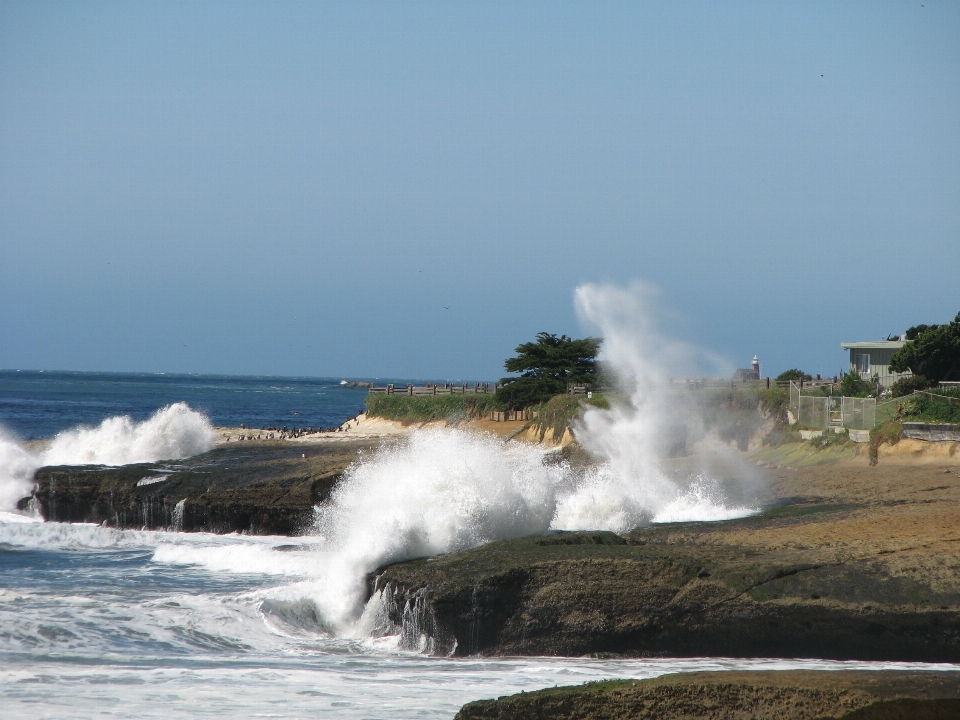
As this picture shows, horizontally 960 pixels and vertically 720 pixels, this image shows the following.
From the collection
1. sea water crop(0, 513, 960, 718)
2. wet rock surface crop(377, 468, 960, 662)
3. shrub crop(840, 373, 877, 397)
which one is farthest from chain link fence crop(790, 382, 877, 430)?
sea water crop(0, 513, 960, 718)

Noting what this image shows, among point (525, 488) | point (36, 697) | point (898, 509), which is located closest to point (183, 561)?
point (525, 488)

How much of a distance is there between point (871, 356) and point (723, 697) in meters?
43.7

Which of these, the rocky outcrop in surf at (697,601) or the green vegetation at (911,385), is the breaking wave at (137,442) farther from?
the rocky outcrop in surf at (697,601)

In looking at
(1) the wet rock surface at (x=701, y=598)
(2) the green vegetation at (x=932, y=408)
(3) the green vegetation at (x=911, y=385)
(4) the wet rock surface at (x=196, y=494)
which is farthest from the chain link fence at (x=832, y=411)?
(1) the wet rock surface at (x=701, y=598)

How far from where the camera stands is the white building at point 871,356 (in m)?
47.3

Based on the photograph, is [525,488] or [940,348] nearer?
[525,488]

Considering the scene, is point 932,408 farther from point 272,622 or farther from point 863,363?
point 863,363

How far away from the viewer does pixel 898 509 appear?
17.9 m

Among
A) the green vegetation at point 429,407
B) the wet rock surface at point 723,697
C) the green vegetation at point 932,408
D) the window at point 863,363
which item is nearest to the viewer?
the wet rock surface at point 723,697

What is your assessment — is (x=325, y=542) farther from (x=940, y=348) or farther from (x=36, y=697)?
(x=940, y=348)

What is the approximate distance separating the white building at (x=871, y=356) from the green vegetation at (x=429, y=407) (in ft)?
54.2

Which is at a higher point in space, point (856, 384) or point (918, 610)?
point (856, 384)

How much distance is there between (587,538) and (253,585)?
6553 mm

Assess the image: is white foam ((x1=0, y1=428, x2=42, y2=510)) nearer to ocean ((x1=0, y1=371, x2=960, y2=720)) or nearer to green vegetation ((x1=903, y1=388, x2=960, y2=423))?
ocean ((x1=0, y1=371, x2=960, y2=720))
